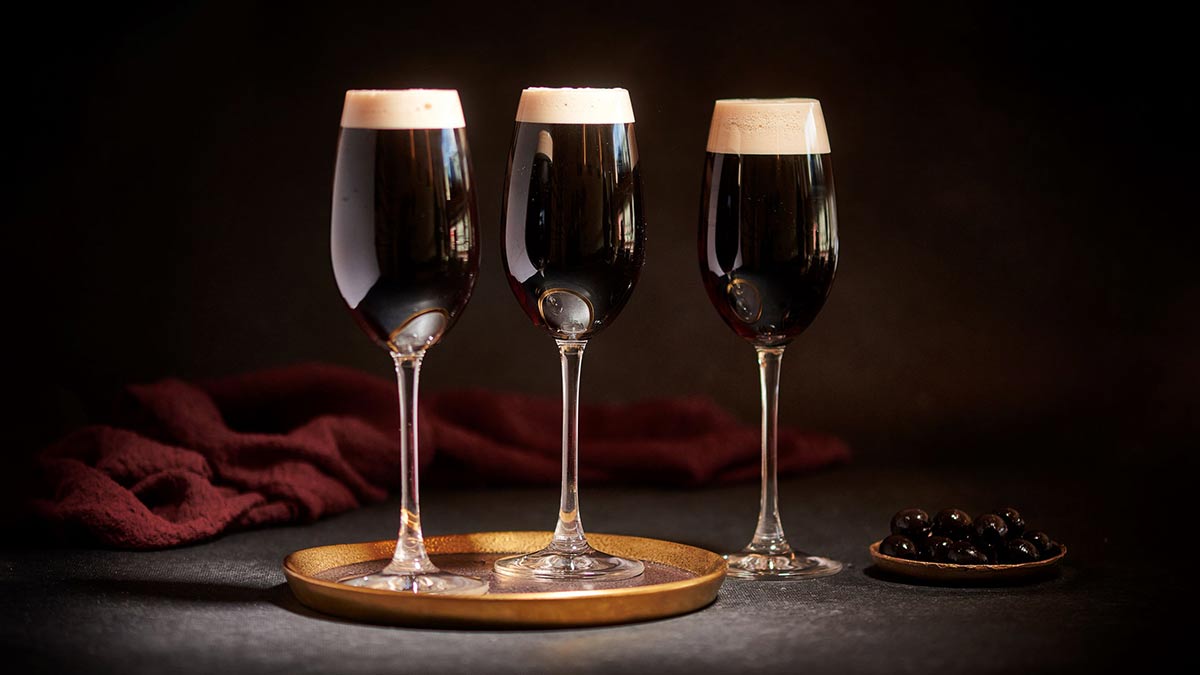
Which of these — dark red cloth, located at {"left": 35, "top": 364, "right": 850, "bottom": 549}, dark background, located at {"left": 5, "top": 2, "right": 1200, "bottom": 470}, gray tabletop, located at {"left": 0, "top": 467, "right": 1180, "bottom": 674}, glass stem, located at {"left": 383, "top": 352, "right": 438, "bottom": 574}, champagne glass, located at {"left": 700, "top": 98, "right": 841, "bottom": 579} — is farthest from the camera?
dark background, located at {"left": 5, "top": 2, "right": 1200, "bottom": 470}

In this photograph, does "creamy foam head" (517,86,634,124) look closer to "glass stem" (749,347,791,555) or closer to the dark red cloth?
"glass stem" (749,347,791,555)

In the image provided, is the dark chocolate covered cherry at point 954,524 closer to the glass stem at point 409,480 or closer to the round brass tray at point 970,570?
the round brass tray at point 970,570

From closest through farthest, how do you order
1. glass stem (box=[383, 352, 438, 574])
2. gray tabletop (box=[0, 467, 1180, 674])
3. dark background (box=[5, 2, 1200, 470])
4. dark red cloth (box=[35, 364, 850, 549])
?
gray tabletop (box=[0, 467, 1180, 674]), glass stem (box=[383, 352, 438, 574]), dark red cloth (box=[35, 364, 850, 549]), dark background (box=[5, 2, 1200, 470])

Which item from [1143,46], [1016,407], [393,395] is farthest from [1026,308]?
[393,395]

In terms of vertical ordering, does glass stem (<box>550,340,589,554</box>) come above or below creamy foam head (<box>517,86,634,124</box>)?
below

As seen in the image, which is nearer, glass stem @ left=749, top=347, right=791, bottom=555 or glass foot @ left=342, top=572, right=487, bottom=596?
glass foot @ left=342, top=572, right=487, bottom=596

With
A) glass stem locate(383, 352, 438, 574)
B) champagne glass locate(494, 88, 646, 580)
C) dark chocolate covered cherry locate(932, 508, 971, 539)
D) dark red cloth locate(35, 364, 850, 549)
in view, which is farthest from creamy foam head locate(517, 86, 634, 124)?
dark red cloth locate(35, 364, 850, 549)

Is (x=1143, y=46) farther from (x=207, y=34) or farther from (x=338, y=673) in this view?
(x=338, y=673)
